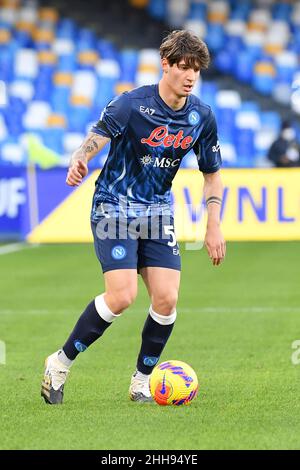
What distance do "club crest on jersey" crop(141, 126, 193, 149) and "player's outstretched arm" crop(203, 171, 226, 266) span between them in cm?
41

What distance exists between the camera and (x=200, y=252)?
690 inches

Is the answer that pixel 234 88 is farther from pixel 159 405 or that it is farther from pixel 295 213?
pixel 159 405

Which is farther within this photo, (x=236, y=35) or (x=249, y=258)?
(x=236, y=35)

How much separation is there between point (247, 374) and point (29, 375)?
1.55 m

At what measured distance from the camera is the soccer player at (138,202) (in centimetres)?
652

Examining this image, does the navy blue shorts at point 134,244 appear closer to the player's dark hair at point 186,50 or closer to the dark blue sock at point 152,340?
the dark blue sock at point 152,340

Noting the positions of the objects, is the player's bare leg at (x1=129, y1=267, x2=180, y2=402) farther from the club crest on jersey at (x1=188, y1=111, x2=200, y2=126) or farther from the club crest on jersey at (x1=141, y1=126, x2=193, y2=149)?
the club crest on jersey at (x1=188, y1=111, x2=200, y2=126)

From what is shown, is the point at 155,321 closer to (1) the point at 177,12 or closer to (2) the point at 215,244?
(2) the point at 215,244

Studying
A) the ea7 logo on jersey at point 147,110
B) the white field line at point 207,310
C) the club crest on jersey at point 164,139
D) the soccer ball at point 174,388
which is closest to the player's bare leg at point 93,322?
the soccer ball at point 174,388

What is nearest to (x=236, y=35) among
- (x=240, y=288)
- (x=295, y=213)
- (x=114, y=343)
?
(x=295, y=213)

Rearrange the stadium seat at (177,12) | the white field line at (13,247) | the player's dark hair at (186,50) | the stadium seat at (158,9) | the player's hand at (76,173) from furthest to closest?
1. the stadium seat at (158,9)
2. the stadium seat at (177,12)
3. the white field line at (13,247)
4. the player's dark hair at (186,50)
5. the player's hand at (76,173)

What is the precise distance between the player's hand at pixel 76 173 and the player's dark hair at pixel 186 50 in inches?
31.7

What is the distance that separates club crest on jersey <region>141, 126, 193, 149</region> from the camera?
21.6 ft

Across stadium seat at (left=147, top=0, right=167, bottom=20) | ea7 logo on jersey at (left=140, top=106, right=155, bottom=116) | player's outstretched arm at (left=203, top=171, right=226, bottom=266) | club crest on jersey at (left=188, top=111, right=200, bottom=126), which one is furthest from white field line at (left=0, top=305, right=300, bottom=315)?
stadium seat at (left=147, top=0, right=167, bottom=20)
